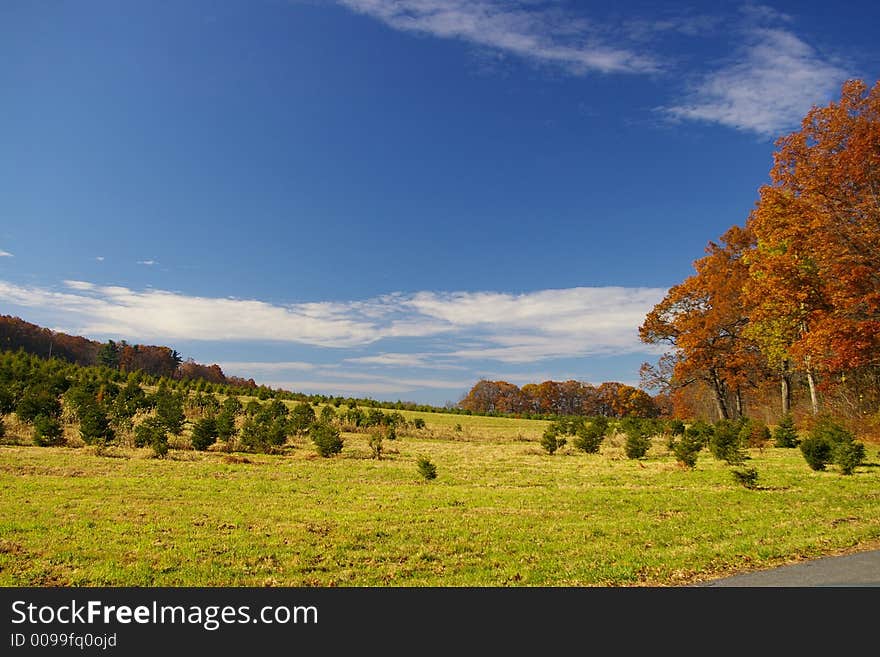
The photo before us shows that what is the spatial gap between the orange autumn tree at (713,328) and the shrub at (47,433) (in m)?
35.1

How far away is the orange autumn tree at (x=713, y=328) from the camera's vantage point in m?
34.2

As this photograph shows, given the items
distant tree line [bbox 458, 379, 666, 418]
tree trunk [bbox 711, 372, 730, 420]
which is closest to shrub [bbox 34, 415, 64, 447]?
tree trunk [bbox 711, 372, 730, 420]

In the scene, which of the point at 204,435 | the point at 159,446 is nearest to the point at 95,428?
the point at 159,446

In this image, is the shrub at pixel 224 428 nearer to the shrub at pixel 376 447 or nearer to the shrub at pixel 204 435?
the shrub at pixel 204 435

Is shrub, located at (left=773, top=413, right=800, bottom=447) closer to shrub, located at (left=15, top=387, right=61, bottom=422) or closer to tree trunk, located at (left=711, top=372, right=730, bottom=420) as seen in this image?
tree trunk, located at (left=711, top=372, right=730, bottom=420)

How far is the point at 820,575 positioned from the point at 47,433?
2300 cm

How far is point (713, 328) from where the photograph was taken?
34.8 m

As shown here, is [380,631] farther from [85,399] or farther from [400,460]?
[85,399]

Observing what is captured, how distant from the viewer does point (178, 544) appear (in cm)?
782

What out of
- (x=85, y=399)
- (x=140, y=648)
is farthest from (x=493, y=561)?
(x=85, y=399)

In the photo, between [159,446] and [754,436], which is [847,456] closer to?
[754,436]

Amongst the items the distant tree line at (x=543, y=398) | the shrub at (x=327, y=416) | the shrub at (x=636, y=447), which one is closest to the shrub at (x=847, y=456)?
the shrub at (x=636, y=447)

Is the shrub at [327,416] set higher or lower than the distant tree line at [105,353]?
lower

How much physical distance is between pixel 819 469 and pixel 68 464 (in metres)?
23.3
